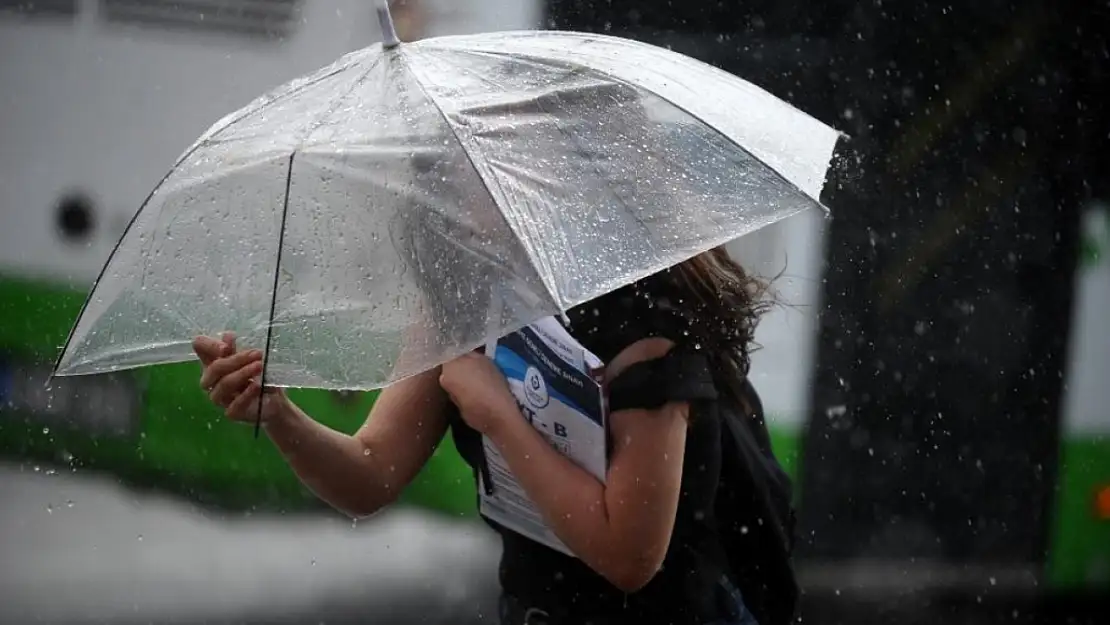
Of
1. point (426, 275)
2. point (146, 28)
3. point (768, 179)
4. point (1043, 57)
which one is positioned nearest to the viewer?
point (426, 275)

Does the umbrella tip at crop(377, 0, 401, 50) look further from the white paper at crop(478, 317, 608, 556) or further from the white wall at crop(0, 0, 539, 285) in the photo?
the white wall at crop(0, 0, 539, 285)

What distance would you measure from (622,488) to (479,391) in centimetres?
25

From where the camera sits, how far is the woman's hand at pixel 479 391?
76.0 inches

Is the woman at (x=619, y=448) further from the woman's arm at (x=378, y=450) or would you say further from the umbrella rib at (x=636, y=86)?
the umbrella rib at (x=636, y=86)

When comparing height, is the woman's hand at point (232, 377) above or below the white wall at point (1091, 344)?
above

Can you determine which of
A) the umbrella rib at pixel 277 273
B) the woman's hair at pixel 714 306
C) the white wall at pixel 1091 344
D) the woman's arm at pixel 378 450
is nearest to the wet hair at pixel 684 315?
the woman's hair at pixel 714 306

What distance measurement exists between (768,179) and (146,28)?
2448mm

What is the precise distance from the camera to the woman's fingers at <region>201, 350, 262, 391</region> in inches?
70.2

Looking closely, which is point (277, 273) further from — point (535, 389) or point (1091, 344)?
point (1091, 344)

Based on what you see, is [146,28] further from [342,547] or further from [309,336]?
[309,336]

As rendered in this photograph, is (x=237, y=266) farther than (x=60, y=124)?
No

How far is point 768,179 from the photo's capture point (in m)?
1.99

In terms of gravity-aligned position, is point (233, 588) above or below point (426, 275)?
below

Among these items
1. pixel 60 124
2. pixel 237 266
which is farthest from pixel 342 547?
pixel 237 266
